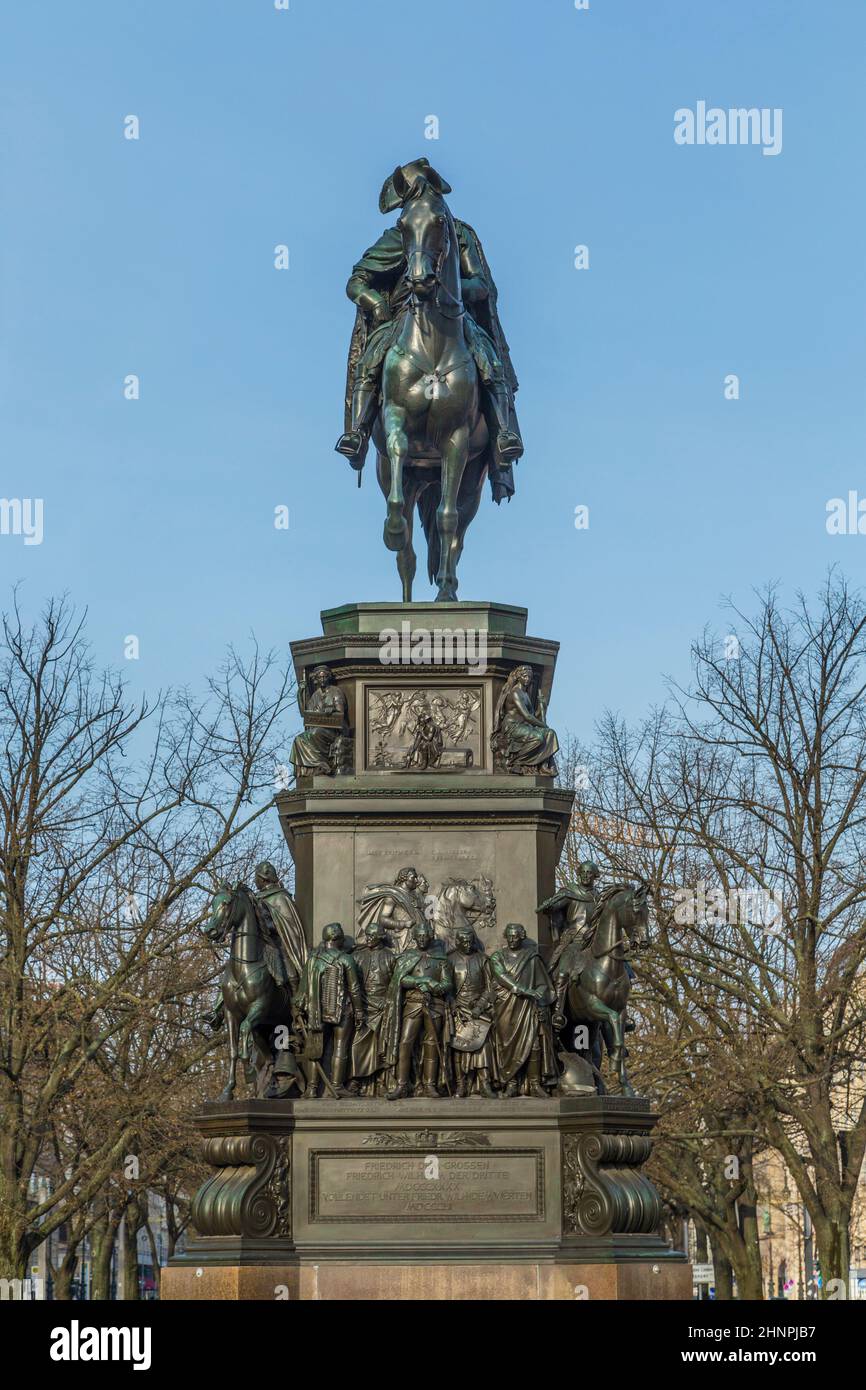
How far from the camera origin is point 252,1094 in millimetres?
18188

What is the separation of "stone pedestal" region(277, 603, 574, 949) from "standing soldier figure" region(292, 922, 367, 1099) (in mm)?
504

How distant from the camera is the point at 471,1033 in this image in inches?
704

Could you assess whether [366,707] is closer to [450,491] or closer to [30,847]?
[450,491]

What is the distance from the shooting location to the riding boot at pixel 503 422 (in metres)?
21.0

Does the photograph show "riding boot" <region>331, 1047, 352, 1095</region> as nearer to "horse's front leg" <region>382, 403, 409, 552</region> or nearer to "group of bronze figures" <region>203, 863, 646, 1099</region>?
"group of bronze figures" <region>203, 863, 646, 1099</region>

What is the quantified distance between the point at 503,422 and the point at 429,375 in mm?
907

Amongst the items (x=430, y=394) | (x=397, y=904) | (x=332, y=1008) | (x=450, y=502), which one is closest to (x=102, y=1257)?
(x=450, y=502)

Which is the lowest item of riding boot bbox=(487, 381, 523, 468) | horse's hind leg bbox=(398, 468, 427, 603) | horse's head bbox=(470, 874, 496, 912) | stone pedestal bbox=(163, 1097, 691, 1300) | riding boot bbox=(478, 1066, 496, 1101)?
stone pedestal bbox=(163, 1097, 691, 1300)

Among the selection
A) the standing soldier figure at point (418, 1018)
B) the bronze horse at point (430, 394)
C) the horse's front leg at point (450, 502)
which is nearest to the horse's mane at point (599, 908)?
the standing soldier figure at point (418, 1018)

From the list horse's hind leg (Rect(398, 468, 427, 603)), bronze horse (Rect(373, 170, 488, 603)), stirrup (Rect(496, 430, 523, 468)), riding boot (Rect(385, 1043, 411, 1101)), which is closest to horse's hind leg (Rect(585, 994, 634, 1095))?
riding boot (Rect(385, 1043, 411, 1101))

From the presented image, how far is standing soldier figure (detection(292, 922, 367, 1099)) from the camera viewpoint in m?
17.8

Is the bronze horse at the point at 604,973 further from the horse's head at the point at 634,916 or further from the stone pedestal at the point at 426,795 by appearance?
the stone pedestal at the point at 426,795

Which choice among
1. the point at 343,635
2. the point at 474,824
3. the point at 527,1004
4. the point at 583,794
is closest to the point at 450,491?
the point at 343,635
